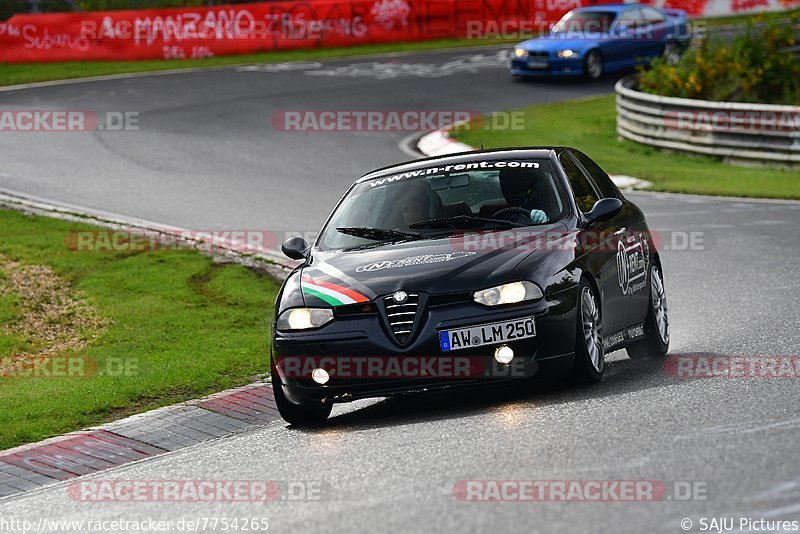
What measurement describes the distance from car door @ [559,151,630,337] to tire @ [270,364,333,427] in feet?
6.13

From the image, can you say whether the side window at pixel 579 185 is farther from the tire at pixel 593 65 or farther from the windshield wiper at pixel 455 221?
the tire at pixel 593 65

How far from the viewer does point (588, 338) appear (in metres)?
8.84

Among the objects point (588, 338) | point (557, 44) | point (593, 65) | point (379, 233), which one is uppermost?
point (379, 233)

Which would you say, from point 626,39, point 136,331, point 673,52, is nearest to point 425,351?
point 136,331

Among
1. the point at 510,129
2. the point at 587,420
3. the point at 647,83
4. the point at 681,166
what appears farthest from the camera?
the point at 647,83

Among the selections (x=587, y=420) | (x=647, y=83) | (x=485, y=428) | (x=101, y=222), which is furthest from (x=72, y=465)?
(x=647, y=83)

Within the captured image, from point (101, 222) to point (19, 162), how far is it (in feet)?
19.1

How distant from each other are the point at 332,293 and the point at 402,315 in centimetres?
49

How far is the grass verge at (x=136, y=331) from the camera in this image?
959 centimetres

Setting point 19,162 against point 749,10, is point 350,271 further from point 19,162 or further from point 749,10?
point 749,10

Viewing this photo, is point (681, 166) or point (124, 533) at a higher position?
point (124, 533)

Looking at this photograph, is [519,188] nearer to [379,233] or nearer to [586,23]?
[379,233]

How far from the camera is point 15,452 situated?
849 centimetres

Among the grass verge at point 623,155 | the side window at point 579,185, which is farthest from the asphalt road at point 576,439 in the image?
the grass verge at point 623,155
